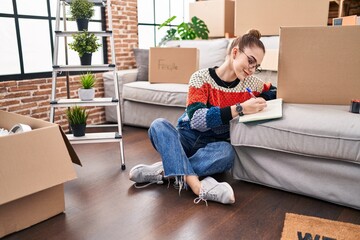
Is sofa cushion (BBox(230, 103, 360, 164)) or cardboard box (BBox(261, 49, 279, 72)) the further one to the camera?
cardboard box (BBox(261, 49, 279, 72))

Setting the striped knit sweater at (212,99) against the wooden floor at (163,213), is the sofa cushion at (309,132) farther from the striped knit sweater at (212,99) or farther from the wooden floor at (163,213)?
the wooden floor at (163,213)

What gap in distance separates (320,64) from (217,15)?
195 centimetres

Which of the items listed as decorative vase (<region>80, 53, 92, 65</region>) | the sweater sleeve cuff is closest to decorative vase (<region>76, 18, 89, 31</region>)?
decorative vase (<region>80, 53, 92, 65</region>)

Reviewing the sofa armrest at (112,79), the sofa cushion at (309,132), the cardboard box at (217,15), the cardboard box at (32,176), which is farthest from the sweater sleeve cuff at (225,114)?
the cardboard box at (217,15)

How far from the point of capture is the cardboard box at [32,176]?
1.25 meters

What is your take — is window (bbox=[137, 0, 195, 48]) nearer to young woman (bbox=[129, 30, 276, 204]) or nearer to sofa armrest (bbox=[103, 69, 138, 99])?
sofa armrest (bbox=[103, 69, 138, 99])

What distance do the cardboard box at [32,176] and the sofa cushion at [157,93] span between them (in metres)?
1.31

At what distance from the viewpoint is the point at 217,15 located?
341cm

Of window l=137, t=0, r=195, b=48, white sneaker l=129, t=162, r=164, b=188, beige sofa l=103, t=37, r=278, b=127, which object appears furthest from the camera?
window l=137, t=0, r=195, b=48

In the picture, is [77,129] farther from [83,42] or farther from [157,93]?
[157,93]

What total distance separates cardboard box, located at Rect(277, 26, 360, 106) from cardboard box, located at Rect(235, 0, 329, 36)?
97 cm

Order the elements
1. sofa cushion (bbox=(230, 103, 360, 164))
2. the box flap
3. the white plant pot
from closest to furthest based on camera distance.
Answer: the box flap → sofa cushion (bbox=(230, 103, 360, 164)) → the white plant pot

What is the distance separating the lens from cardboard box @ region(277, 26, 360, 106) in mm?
1618

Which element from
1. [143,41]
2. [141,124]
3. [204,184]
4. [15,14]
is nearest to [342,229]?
[204,184]
